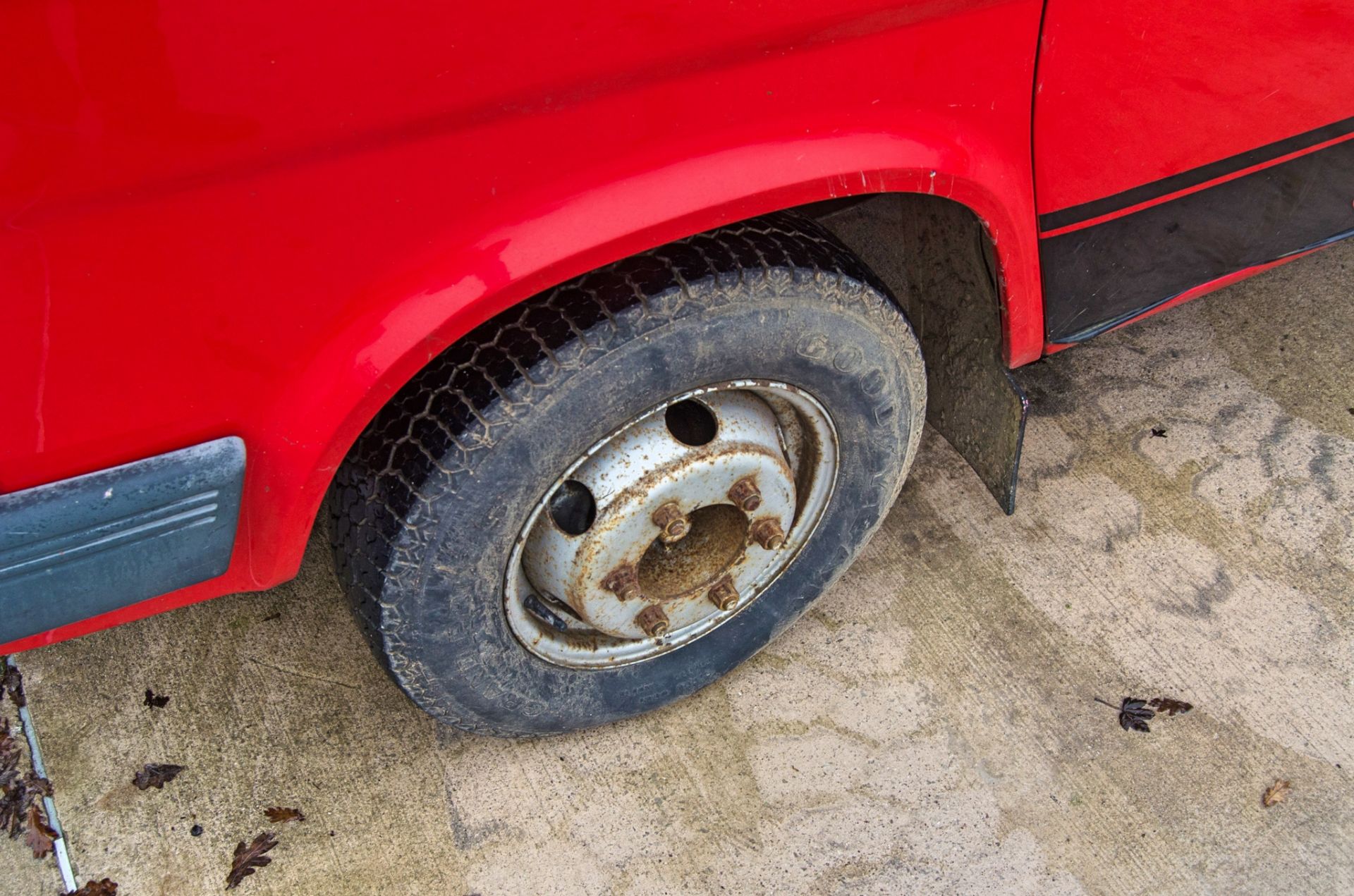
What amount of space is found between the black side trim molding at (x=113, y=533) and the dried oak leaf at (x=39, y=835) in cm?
84

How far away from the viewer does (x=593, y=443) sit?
62.8 inches

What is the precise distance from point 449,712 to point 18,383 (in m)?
0.94

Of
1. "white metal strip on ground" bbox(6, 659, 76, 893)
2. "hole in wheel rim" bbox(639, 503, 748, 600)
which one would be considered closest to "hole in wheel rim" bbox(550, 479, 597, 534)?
"hole in wheel rim" bbox(639, 503, 748, 600)

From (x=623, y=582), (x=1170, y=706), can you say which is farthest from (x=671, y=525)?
(x=1170, y=706)

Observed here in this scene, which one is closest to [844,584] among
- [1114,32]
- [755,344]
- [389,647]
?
[755,344]

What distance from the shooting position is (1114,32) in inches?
59.4

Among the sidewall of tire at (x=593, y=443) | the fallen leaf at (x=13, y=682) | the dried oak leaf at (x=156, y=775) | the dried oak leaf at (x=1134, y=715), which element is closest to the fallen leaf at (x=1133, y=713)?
the dried oak leaf at (x=1134, y=715)

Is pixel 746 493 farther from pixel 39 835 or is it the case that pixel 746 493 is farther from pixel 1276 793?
pixel 39 835

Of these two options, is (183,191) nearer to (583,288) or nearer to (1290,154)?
(583,288)

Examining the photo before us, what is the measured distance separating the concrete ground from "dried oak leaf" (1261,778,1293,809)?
16 mm

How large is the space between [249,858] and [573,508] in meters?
0.92

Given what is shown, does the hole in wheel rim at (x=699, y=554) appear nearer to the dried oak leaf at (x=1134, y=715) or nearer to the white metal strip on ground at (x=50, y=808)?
the dried oak leaf at (x=1134, y=715)

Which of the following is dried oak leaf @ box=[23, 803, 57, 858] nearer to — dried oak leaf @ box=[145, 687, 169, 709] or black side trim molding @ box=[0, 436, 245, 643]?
dried oak leaf @ box=[145, 687, 169, 709]

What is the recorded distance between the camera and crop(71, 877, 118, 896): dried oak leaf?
6.13 ft
